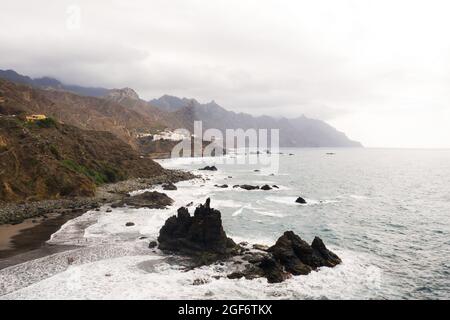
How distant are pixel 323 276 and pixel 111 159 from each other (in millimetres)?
81691

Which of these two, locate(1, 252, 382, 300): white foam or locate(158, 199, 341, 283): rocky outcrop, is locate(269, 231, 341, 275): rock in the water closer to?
locate(158, 199, 341, 283): rocky outcrop

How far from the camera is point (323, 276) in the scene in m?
33.7

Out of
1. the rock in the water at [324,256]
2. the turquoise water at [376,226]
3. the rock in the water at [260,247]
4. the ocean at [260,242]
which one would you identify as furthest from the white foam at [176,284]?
the rock in the water at [260,247]

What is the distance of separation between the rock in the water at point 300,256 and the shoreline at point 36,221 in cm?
2408

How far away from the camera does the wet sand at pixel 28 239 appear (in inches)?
1444

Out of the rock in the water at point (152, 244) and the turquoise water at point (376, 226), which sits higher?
the rock in the water at point (152, 244)

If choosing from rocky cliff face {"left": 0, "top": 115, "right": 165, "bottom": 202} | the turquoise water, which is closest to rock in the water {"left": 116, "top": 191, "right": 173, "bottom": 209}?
rocky cliff face {"left": 0, "top": 115, "right": 165, "bottom": 202}

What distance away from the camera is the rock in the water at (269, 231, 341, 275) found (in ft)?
114

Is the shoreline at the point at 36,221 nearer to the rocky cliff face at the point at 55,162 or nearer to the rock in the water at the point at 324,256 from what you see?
the rocky cliff face at the point at 55,162

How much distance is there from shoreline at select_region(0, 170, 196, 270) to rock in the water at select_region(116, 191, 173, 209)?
4688mm

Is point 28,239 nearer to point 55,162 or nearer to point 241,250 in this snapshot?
point 241,250

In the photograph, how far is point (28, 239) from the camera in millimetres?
42688

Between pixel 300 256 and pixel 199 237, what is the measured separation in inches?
452
